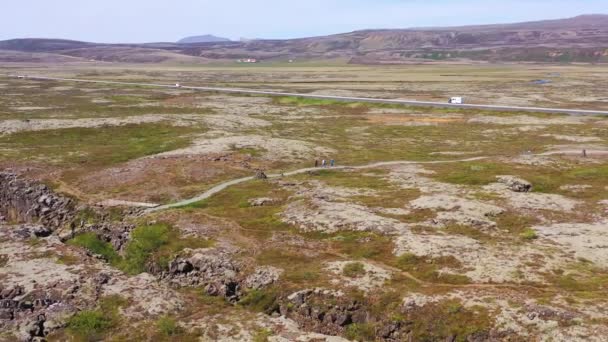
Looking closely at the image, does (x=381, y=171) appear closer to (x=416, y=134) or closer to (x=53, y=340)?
(x=416, y=134)

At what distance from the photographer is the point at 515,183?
74188 mm

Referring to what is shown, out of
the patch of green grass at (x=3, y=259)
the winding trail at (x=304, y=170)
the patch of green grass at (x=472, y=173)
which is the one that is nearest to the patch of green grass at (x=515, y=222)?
the patch of green grass at (x=472, y=173)

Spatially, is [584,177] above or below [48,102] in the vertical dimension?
below

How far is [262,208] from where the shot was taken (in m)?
65.5

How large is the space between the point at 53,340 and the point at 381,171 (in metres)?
55.5

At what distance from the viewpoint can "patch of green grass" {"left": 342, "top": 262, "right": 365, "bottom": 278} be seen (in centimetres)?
4634

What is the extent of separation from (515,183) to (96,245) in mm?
53811

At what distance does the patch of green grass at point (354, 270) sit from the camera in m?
46.3

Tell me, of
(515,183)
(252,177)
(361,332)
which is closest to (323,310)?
(361,332)

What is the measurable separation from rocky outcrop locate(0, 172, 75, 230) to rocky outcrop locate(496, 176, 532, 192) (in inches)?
2225

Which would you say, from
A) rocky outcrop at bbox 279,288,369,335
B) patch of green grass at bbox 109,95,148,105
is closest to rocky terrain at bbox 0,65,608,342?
rocky outcrop at bbox 279,288,369,335

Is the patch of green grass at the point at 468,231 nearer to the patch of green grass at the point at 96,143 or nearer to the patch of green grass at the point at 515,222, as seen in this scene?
the patch of green grass at the point at 515,222

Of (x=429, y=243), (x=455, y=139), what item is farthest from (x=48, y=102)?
(x=429, y=243)

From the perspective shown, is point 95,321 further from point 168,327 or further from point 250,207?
point 250,207
